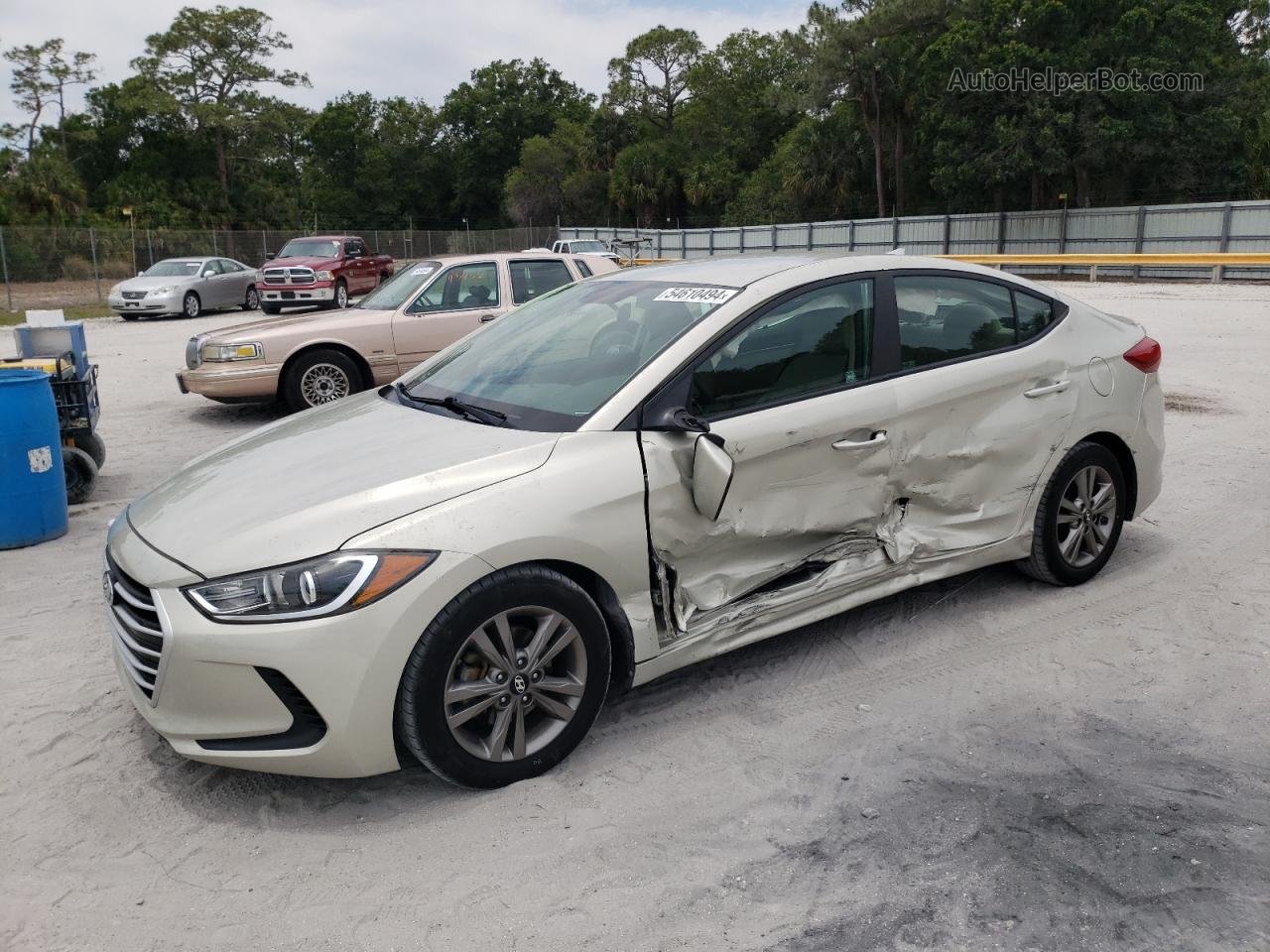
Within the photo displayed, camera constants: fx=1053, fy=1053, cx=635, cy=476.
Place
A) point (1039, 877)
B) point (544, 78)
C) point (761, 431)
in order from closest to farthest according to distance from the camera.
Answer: point (1039, 877) < point (761, 431) < point (544, 78)

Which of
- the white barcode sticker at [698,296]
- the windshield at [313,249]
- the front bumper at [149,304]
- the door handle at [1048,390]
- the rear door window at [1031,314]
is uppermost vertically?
the windshield at [313,249]

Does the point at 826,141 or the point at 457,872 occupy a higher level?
the point at 826,141

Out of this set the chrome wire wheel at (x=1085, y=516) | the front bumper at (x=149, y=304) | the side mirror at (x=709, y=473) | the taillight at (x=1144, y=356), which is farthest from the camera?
the front bumper at (x=149, y=304)

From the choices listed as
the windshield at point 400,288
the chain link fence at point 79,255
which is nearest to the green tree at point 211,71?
the chain link fence at point 79,255

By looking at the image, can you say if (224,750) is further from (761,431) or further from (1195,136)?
(1195,136)

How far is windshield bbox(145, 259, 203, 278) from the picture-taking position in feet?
86.8

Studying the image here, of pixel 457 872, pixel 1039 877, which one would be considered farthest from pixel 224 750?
pixel 1039 877

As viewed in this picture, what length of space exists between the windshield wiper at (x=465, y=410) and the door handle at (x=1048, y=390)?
2.40 metres

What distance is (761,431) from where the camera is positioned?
155 inches

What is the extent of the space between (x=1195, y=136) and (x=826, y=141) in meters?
21.1

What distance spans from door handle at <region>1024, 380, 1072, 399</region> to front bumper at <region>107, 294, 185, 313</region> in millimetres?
24601

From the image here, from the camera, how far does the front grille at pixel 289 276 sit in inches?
902

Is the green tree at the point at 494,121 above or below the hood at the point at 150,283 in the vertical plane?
above

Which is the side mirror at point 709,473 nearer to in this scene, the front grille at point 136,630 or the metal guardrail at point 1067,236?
the front grille at point 136,630
